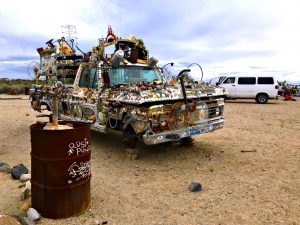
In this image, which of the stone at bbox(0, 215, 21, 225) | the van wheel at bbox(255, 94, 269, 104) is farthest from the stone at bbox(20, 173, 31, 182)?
the van wheel at bbox(255, 94, 269, 104)

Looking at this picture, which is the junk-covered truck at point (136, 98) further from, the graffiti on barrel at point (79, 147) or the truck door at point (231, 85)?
the truck door at point (231, 85)

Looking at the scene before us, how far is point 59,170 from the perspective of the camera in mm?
3859

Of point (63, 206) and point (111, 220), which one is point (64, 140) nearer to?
point (63, 206)

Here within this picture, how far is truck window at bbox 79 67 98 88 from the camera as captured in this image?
747 cm

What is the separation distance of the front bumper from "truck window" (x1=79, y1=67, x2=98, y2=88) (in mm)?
2271

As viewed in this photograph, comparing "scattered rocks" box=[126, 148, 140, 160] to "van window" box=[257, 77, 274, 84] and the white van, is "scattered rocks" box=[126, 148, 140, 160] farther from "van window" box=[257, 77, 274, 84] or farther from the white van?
"van window" box=[257, 77, 274, 84]

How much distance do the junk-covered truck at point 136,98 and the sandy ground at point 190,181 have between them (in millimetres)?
589

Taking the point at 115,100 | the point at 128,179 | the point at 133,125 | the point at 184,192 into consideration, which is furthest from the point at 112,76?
the point at 184,192

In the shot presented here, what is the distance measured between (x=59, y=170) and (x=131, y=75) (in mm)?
3903

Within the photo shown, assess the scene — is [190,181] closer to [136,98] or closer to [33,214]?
[136,98]

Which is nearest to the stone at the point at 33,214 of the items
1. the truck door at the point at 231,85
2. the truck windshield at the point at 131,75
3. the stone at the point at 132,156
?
the stone at the point at 132,156

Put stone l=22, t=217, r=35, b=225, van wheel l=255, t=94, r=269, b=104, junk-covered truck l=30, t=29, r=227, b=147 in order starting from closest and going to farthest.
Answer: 1. stone l=22, t=217, r=35, b=225
2. junk-covered truck l=30, t=29, r=227, b=147
3. van wheel l=255, t=94, r=269, b=104

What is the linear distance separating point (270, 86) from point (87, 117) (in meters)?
16.5

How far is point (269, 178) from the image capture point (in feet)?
17.7
